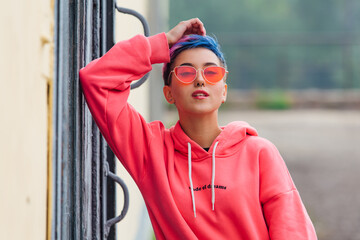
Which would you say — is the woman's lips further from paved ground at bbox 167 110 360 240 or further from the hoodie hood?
paved ground at bbox 167 110 360 240

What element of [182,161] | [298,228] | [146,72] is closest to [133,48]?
[146,72]

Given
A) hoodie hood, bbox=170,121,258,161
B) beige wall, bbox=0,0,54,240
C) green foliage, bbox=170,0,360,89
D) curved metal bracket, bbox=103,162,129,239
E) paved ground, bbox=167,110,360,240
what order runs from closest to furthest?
1. beige wall, bbox=0,0,54,240
2. hoodie hood, bbox=170,121,258,161
3. curved metal bracket, bbox=103,162,129,239
4. paved ground, bbox=167,110,360,240
5. green foliage, bbox=170,0,360,89

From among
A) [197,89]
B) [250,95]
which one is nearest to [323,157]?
[250,95]

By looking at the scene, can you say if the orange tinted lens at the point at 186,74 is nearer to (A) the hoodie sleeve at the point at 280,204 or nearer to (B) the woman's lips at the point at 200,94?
(B) the woman's lips at the point at 200,94

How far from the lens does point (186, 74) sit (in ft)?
5.51

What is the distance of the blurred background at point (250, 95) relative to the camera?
48.2 inches

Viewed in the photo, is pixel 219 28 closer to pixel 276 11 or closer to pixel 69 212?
pixel 276 11

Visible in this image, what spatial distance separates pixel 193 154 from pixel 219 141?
0.27ft

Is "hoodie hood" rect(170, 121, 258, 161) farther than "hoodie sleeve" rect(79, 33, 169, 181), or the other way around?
"hoodie hood" rect(170, 121, 258, 161)

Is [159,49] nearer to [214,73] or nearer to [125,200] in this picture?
[214,73]

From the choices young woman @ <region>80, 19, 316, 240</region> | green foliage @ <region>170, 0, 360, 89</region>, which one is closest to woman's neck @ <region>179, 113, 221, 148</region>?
young woman @ <region>80, 19, 316, 240</region>

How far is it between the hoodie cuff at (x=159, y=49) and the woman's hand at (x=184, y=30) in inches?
1.8

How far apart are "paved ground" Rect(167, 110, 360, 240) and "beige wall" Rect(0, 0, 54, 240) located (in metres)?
5.03

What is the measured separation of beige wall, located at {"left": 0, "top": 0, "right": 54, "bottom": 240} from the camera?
1.12 metres
